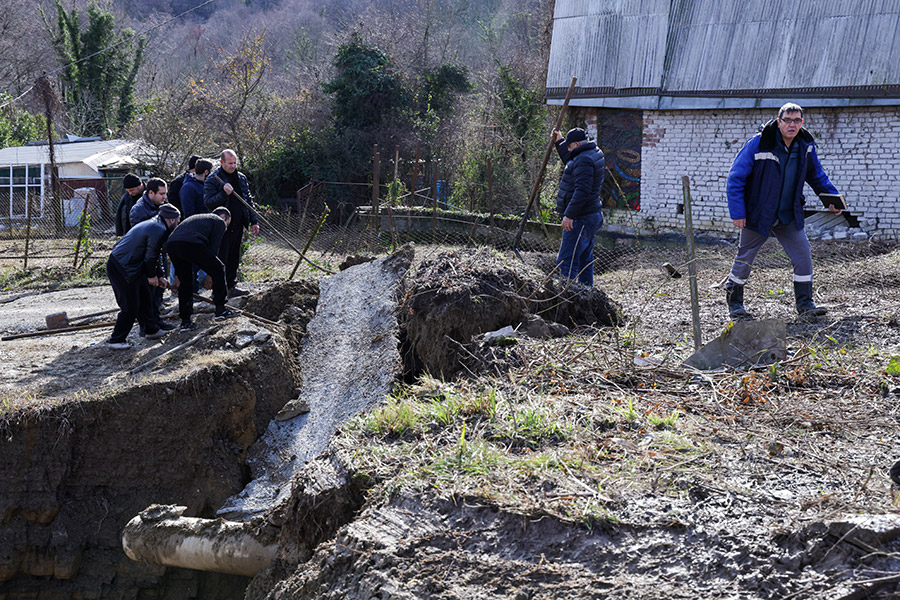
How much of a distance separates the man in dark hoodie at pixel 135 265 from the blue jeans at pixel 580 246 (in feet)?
13.0

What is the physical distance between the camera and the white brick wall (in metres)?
13.0

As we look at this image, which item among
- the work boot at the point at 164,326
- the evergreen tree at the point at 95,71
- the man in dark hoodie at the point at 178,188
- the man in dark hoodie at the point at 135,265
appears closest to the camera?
the man in dark hoodie at the point at 135,265

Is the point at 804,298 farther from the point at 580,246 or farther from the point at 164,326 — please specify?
the point at 164,326

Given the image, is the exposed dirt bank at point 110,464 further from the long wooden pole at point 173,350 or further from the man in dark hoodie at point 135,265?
the man in dark hoodie at point 135,265

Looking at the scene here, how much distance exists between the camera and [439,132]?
72.9 feet

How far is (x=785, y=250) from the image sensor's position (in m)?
6.13

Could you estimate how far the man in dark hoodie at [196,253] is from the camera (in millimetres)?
7438

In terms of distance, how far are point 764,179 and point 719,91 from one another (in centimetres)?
867

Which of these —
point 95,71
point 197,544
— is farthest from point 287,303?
point 95,71

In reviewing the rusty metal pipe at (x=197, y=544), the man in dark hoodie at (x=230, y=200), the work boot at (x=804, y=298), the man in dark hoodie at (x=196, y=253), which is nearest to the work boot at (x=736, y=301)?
the work boot at (x=804, y=298)

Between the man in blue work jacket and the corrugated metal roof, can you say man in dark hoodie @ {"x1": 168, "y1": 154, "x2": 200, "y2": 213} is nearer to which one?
the man in blue work jacket

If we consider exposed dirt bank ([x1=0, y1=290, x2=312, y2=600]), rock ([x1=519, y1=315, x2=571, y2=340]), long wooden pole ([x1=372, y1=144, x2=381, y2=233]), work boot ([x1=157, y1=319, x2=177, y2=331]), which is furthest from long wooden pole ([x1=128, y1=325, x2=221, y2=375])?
long wooden pole ([x1=372, y1=144, x2=381, y2=233])

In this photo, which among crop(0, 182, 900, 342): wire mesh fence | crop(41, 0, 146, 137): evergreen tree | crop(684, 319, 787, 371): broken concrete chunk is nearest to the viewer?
crop(684, 319, 787, 371): broken concrete chunk

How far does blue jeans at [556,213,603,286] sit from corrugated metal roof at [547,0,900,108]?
7.65 metres
